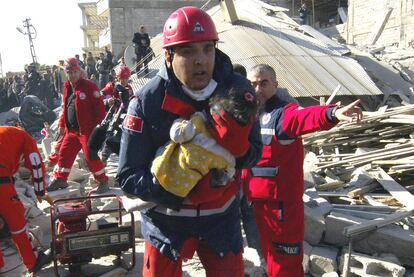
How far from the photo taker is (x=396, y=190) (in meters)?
5.37

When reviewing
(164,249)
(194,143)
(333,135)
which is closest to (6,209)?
(164,249)

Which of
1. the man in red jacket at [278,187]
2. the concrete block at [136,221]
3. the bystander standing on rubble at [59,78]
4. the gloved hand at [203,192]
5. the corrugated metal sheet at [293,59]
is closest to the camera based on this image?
the gloved hand at [203,192]

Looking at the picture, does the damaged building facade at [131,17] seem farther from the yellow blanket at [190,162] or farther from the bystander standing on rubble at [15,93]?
the yellow blanket at [190,162]

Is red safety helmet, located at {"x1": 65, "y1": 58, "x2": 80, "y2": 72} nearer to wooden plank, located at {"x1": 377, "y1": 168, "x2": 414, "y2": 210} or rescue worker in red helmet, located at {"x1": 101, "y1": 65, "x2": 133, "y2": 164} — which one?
rescue worker in red helmet, located at {"x1": 101, "y1": 65, "x2": 133, "y2": 164}

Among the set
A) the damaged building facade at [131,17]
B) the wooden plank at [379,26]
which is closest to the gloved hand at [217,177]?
the wooden plank at [379,26]

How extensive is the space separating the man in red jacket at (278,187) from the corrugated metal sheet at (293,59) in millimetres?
7768

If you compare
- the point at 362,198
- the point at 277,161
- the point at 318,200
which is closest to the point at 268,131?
the point at 277,161

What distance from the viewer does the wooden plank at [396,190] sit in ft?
16.4

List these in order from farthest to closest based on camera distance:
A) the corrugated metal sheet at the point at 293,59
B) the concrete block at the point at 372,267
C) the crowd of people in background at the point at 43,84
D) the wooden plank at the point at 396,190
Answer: the crowd of people in background at the point at 43,84
the corrugated metal sheet at the point at 293,59
the wooden plank at the point at 396,190
the concrete block at the point at 372,267

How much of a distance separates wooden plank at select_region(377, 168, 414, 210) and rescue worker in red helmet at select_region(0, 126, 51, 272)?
3.96 meters

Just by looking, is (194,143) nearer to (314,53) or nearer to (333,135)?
(333,135)

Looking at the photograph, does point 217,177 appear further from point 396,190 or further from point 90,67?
point 90,67

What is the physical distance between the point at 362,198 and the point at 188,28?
4.23 meters

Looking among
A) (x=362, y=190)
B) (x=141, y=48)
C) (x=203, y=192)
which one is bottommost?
(x=362, y=190)
